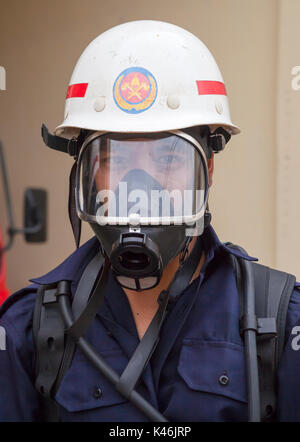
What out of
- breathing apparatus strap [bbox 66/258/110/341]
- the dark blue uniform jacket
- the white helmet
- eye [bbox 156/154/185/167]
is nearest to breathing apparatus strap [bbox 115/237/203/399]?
the dark blue uniform jacket

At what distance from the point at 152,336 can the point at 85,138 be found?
61cm

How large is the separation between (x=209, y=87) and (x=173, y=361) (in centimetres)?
81

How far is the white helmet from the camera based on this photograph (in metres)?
2.05

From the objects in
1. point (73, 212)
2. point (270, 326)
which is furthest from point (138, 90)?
point (270, 326)

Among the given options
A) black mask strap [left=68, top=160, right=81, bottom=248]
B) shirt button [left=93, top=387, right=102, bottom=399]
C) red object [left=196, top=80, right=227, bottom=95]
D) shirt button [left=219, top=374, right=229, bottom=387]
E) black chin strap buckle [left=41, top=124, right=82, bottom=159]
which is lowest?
shirt button [left=93, top=387, right=102, bottom=399]

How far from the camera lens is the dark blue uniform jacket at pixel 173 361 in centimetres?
184

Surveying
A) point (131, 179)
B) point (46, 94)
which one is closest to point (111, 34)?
point (131, 179)

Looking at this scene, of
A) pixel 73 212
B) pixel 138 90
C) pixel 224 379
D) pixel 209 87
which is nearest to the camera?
pixel 224 379

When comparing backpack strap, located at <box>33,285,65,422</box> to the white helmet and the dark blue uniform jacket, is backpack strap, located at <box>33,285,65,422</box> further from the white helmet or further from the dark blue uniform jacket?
the white helmet

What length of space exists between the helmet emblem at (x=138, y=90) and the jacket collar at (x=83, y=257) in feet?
1.35

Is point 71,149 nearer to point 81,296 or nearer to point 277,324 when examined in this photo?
point 81,296

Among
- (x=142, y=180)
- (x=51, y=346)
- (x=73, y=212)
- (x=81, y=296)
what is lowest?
(x=51, y=346)

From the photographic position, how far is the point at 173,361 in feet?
6.39
